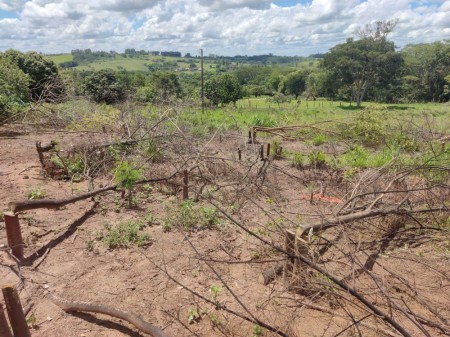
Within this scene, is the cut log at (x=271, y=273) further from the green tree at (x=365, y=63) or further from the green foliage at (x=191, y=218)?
the green tree at (x=365, y=63)

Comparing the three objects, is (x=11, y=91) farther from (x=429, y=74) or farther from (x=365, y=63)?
(x=429, y=74)

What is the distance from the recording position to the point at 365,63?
110ft

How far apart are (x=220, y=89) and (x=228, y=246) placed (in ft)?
104

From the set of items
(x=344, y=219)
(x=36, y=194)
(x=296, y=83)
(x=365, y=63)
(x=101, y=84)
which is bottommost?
(x=296, y=83)

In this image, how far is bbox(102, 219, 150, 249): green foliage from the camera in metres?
4.30

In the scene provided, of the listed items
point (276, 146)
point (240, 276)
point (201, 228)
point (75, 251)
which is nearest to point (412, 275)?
point (240, 276)

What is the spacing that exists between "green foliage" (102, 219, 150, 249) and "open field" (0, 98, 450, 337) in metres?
0.02

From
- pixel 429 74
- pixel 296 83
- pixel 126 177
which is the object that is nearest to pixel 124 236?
pixel 126 177

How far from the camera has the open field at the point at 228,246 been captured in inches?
118

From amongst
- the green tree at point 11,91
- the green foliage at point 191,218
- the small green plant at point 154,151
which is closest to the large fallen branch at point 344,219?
the green foliage at point 191,218

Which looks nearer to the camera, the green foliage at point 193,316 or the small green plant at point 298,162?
the green foliage at point 193,316

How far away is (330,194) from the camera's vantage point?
6.66 m

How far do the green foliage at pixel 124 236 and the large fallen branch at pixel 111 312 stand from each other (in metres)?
1.08

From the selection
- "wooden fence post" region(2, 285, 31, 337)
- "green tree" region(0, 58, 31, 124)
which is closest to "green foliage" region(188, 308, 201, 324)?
"wooden fence post" region(2, 285, 31, 337)
